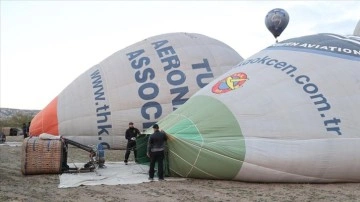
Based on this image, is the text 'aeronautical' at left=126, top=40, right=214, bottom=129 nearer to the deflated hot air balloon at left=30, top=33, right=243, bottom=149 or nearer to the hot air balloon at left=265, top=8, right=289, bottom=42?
the deflated hot air balloon at left=30, top=33, right=243, bottom=149

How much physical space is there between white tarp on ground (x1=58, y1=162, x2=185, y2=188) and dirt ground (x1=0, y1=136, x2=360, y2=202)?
270 mm

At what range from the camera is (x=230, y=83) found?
8.20 meters

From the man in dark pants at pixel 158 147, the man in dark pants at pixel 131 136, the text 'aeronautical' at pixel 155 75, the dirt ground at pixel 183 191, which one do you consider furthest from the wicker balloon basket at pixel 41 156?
the text 'aeronautical' at pixel 155 75

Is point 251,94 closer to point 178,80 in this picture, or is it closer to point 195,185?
point 195,185

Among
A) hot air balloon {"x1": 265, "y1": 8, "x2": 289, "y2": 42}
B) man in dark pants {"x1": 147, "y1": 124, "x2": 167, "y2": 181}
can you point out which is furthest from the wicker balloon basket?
hot air balloon {"x1": 265, "y1": 8, "x2": 289, "y2": 42}

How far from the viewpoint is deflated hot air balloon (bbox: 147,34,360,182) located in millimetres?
7039

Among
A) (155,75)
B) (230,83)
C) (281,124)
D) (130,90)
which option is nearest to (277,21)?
(155,75)

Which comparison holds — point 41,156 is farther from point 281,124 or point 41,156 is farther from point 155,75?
point 281,124

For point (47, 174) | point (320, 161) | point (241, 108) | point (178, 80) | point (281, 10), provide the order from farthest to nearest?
1. point (281, 10)
2. point (178, 80)
3. point (47, 174)
4. point (241, 108)
5. point (320, 161)

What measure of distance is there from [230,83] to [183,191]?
7.57 ft

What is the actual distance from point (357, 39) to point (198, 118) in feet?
10.8

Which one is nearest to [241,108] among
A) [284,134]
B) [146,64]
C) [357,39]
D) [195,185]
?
[284,134]

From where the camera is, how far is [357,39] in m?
8.66

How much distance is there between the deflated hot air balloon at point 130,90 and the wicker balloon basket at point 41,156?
2657 mm
